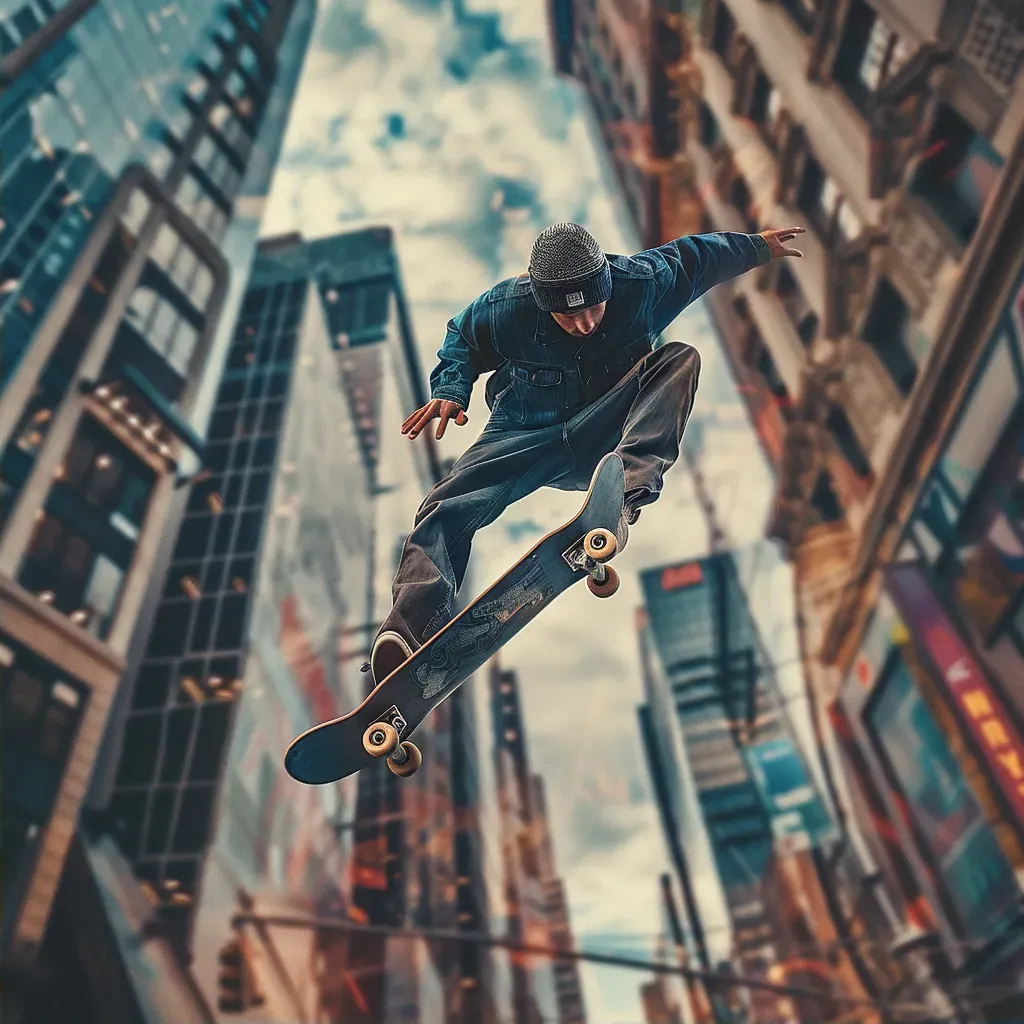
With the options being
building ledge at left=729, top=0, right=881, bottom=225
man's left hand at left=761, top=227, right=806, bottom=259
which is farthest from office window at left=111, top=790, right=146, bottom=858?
building ledge at left=729, top=0, right=881, bottom=225

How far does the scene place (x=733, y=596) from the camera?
56844mm

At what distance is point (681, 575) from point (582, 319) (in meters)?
69.5

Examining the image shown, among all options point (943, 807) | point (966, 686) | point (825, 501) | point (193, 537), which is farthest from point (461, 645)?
point (193, 537)

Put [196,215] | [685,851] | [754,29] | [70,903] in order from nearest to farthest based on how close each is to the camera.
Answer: [70,903], [754,29], [196,215], [685,851]

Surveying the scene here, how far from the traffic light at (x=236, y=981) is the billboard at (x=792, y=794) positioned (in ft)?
72.0

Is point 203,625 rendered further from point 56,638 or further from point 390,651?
point 390,651

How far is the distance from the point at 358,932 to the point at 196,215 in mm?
30332

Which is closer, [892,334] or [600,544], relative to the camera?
[600,544]

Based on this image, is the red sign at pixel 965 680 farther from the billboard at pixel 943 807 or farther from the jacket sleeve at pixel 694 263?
the jacket sleeve at pixel 694 263

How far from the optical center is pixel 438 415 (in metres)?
4.07

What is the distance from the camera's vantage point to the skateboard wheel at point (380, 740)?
3322 mm

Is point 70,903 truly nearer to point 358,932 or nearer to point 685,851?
point 358,932

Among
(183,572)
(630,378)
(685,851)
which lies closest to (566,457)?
(630,378)

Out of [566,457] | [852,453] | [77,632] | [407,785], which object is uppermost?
[407,785]
